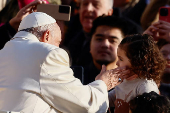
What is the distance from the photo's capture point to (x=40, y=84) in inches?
104

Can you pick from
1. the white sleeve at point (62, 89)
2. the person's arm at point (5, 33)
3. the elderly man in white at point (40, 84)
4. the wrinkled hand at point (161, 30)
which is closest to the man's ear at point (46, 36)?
the elderly man in white at point (40, 84)

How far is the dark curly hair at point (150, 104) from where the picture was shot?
108 inches

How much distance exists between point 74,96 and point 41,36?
0.58 meters

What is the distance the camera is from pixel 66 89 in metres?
2.69

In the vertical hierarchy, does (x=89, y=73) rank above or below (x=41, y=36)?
→ below

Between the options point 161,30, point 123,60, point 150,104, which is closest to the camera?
point 150,104

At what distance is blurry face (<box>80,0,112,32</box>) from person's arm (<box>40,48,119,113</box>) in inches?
93.2

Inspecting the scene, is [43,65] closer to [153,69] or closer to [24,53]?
[24,53]

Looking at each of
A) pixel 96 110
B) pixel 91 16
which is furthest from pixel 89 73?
pixel 96 110

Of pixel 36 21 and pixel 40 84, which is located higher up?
pixel 36 21

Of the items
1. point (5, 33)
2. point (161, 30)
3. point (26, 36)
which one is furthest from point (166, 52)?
point (5, 33)

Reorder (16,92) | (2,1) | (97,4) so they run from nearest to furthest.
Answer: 1. (16,92)
2. (2,1)
3. (97,4)

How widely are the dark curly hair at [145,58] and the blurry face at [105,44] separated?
1.15 meters

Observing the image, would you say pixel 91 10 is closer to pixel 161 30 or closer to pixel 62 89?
pixel 161 30
